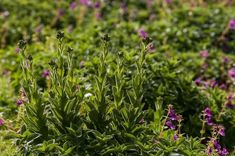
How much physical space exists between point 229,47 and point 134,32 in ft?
5.20

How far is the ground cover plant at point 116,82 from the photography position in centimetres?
416

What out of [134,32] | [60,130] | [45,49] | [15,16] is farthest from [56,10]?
[60,130]

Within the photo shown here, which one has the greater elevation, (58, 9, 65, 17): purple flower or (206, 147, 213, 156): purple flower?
(58, 9, 65, 17): purple flower

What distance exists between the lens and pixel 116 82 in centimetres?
422

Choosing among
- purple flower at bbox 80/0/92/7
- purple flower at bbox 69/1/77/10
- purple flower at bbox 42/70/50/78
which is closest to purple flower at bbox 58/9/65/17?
purple flower at bbox 69/1/77/10

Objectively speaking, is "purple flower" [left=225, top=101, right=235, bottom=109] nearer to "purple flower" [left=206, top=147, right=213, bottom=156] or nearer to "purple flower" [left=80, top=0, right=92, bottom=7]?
"purple flower" [left=206, top=147, right=213, bottom=156]

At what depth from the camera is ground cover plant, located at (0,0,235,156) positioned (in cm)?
416

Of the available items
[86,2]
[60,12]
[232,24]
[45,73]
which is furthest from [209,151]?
[86,2]

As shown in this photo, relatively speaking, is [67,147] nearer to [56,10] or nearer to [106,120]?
[106,120]

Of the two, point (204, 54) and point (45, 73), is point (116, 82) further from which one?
point (204, 54)

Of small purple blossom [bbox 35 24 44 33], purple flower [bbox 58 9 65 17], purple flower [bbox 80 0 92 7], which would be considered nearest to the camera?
small purple blossom [bbox 35 24 44 33]

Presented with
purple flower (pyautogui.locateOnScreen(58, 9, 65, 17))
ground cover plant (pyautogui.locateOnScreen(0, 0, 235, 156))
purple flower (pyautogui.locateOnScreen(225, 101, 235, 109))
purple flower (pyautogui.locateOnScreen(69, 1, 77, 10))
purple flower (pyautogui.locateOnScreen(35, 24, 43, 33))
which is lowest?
purple flower (pyautogui.locateOnScreen(225, 101, 235, 109))

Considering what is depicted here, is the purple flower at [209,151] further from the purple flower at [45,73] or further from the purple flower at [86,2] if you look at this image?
the purple flower at [86,2]

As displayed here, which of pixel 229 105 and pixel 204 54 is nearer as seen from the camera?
pixel 229 105
